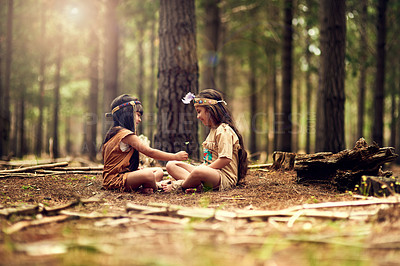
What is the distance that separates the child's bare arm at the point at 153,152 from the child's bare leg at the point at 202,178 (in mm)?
275

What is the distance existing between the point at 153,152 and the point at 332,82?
416 cm

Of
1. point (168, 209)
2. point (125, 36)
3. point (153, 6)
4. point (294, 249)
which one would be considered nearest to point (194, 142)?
point (168, 209)

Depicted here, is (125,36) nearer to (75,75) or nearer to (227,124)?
(75,75)

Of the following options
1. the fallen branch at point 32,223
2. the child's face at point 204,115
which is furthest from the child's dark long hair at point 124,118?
the fallen branch at point 32,223

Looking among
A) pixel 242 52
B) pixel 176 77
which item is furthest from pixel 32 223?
pixel 242 52

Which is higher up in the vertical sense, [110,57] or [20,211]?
[110,57]

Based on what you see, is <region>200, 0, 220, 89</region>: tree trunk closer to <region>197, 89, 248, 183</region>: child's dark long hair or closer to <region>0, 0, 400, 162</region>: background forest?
<region>0, 0, 400, 162</region>: background forest

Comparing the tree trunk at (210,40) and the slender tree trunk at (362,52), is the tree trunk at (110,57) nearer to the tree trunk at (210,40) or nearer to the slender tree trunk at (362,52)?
the tree trunk at (210,40)

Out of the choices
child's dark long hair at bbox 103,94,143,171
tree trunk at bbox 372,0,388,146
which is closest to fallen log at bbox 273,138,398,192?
child's dark long hair at bbox 103,94,143,171

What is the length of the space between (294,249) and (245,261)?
1.43 ft

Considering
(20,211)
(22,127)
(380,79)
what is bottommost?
(20,211)

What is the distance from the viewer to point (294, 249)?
2344 millimetres

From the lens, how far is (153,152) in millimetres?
4941

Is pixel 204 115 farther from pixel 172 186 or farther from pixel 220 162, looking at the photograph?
pixel 172 186
